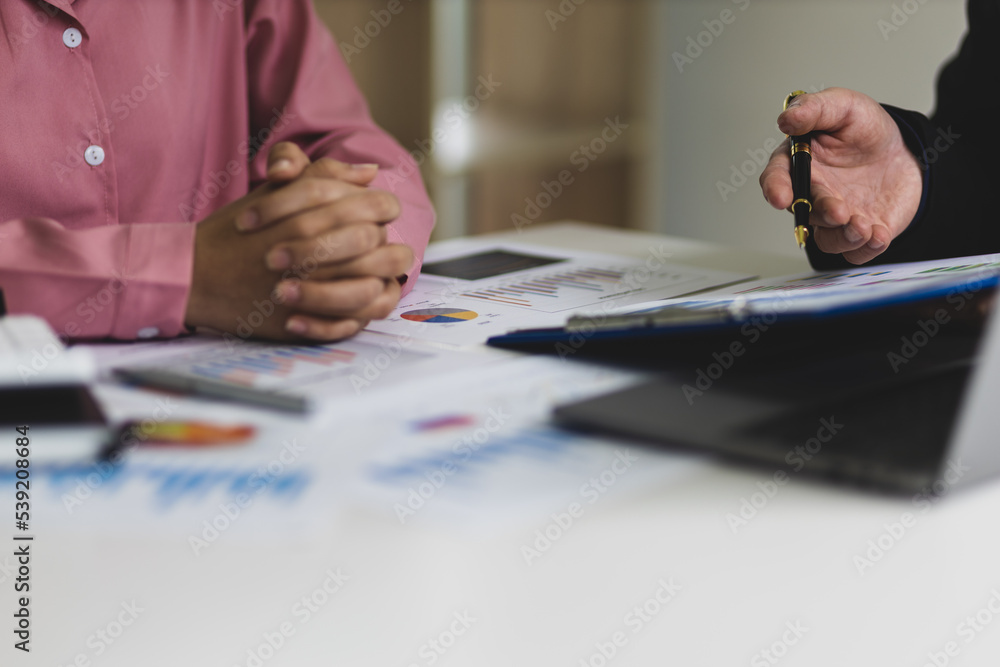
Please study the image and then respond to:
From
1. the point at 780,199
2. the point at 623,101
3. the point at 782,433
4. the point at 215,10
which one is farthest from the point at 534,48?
the point at 782,433

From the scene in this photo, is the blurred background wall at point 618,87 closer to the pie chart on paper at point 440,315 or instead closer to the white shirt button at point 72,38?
the white shirt button at point 72,38

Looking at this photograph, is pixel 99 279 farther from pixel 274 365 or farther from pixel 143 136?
pixel 143 136

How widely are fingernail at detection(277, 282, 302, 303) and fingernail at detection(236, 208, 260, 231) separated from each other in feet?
0.17

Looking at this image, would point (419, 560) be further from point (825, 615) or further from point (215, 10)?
point (215, 10)

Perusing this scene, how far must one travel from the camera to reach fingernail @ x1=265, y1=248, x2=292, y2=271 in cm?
70

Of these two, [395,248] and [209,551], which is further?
[395,248]

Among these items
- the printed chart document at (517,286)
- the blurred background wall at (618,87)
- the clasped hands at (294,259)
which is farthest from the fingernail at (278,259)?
the blurred background wall at (618,87)

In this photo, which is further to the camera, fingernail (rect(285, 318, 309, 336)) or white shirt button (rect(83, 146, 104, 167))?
white shirt button (rect(83, 146, 104, 167))

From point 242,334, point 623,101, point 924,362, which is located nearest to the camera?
point 924,362

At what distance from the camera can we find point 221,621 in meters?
0.45

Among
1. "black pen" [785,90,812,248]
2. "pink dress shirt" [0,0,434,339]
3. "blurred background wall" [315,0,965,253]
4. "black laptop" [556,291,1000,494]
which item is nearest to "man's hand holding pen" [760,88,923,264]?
"black pen" [785,90,812,248]

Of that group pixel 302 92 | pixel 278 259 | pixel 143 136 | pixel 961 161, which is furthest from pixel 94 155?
pixel 961 161

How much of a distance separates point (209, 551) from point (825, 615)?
28 cm

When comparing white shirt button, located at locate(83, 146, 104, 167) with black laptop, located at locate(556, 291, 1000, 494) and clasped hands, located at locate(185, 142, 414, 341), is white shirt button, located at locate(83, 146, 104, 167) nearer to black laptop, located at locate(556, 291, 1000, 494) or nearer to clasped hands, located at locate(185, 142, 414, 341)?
clasped hands, located at locate(185, 142, 414, 341)
